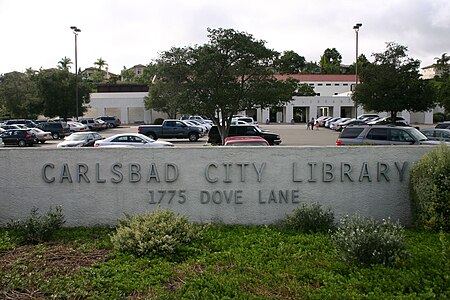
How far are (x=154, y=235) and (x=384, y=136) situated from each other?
1450 centimetres

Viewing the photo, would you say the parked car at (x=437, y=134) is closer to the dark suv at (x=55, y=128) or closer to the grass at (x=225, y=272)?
the grass at (x=225, y=272)

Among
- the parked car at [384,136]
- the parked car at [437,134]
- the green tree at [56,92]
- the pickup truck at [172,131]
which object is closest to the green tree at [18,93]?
the green tree at [56,92]

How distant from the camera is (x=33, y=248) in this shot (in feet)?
24.7

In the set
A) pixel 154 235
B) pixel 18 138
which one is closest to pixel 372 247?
pixel 154 235

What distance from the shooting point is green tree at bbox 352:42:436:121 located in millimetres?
34562

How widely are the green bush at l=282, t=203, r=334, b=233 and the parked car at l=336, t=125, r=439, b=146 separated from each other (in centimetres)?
1120

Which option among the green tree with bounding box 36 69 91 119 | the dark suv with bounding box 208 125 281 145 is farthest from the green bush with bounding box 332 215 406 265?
the green tree with bounding box 36 69 91 119

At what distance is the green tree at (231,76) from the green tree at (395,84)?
10797mm

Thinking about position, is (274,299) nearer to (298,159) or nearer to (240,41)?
(298,159)

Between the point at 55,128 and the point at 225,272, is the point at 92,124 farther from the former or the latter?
the point at 225,272

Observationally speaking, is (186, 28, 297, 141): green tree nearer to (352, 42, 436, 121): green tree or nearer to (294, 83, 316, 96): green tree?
(352, 42, 436, 121): green tree

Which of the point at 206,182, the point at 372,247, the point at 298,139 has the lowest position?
the point at 372,247

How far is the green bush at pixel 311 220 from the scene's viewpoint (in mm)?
8422

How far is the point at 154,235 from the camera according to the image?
7.22 metres
